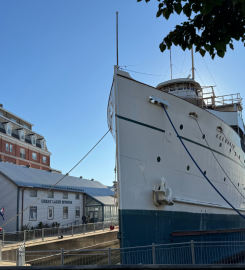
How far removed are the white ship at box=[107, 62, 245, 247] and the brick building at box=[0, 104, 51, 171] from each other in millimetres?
38588

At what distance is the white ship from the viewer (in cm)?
1055

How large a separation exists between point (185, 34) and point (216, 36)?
587mm

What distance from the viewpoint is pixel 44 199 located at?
27047 millimetres

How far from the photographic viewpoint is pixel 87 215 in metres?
32.2

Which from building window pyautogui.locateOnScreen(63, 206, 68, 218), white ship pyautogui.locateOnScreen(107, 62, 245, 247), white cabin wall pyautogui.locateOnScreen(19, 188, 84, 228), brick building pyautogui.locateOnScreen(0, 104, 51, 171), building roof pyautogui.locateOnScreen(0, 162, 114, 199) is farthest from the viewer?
brick building pyautogui.locateOnScreen(0, 104, 51, 171)

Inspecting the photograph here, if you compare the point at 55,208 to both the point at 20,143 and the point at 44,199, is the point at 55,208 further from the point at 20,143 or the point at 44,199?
the point at 20,143

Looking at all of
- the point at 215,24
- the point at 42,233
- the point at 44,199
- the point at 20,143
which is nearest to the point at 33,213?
the point at 44,199

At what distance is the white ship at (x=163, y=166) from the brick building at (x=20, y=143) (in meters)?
38.6

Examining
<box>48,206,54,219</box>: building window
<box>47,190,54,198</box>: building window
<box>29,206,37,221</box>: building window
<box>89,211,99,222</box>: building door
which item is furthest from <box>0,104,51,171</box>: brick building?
<box>29,206,37,221</box>: building window

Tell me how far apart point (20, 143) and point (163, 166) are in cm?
4295

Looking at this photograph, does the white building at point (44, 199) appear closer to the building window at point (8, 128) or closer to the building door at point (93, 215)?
the building door at point (93, 215)

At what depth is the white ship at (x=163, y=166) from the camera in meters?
10.5

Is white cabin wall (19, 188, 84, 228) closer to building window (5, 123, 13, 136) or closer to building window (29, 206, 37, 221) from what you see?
building window (29, 206, 37, 221)

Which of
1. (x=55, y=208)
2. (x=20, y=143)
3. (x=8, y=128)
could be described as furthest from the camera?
(x=20, y=143)
